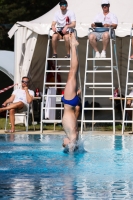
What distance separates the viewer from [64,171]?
873 cm

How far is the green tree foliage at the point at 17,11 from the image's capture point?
40.4 m

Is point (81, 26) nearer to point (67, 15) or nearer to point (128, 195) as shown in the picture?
point (67, 15)

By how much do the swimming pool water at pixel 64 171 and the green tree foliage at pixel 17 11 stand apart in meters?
27.2

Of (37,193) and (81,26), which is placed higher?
(81,26)

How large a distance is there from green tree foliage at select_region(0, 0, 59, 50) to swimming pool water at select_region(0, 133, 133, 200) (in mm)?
27242

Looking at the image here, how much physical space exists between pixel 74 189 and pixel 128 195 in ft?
2.09

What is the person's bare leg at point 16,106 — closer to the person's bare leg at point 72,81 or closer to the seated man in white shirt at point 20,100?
the seated man in white shirt at point 20,100

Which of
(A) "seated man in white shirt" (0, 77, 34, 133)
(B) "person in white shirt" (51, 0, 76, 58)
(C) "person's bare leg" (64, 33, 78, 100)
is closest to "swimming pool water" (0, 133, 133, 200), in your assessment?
(C) "person's bare leg" (64, 33, 78, 100)

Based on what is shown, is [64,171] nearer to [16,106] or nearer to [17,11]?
[16,106]

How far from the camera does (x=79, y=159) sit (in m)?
10.2

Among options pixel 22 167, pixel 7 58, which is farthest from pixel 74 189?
pixel 7 58

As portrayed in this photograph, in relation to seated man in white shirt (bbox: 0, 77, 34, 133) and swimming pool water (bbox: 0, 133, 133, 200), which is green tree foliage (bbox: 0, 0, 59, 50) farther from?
swimming pool water (bbox: 0, 133, 133, 200)

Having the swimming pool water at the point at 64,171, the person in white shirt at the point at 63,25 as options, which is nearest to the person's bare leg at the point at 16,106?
the person in white shirt at the point at 63,25

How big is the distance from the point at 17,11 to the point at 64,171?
32225 millimetres
